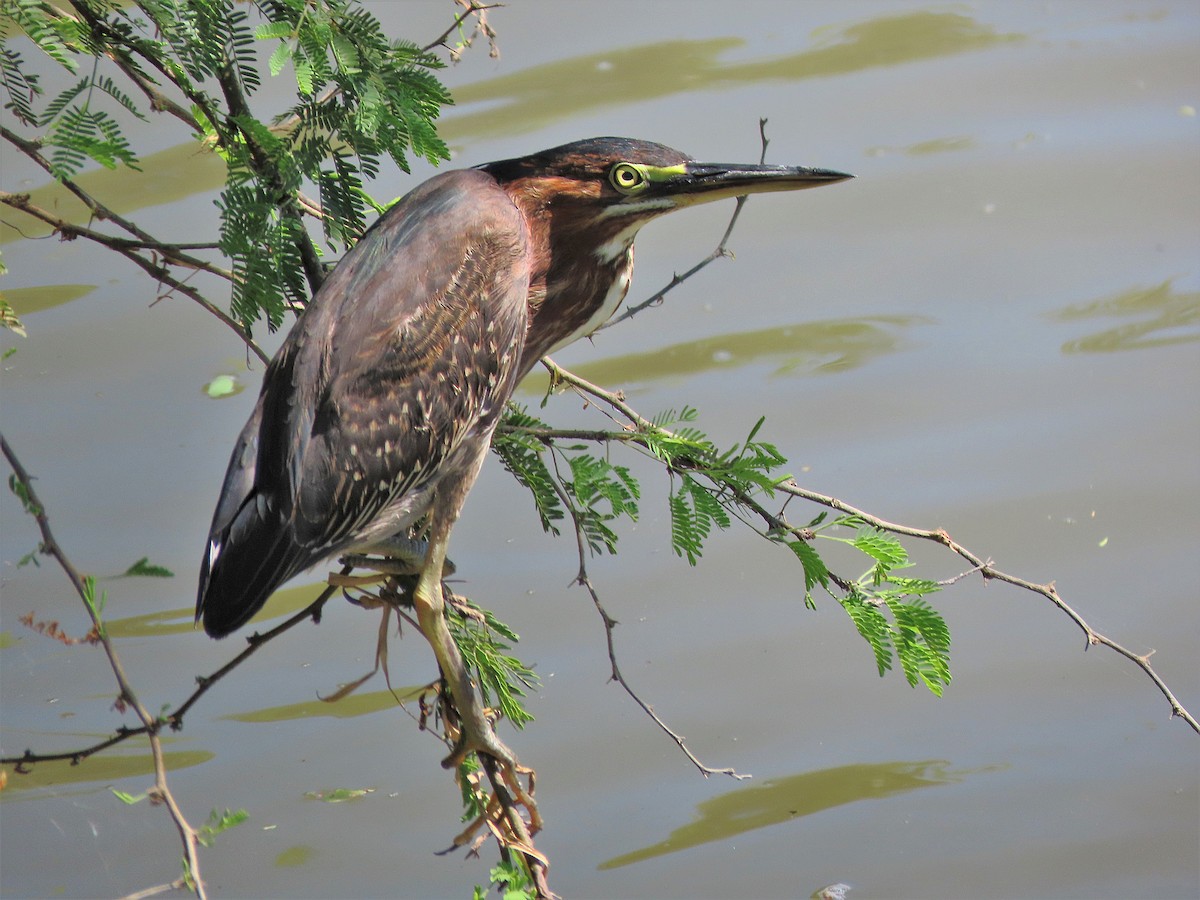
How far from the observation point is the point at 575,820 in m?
3.47

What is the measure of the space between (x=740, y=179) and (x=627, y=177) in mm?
175

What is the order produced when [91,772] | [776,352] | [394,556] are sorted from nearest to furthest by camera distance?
[394,556] → [91,772] → [776,352]

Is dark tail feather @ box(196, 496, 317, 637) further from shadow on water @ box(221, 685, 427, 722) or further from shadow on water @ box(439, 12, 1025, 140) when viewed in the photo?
shadow on water @ box(439, 12, 1025, 140)

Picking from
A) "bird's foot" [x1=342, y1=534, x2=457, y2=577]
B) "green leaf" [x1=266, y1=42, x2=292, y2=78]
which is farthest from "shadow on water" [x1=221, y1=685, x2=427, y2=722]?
"green leaf" [x1=266, y1=42, x2=292, y2=78]

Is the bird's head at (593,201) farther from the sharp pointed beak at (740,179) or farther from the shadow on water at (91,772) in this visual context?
the shadow on water at (91,772)

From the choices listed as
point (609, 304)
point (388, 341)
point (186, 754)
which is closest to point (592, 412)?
point (186, 754)

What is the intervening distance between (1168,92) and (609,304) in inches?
142

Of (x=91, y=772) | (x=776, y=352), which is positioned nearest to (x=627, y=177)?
(x=91, y=772)

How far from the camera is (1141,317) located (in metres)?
4.52

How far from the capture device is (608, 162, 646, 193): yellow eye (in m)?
2.13

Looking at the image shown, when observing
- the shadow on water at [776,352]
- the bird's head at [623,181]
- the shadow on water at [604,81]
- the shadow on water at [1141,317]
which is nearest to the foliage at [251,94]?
the bird's head at [623,181]

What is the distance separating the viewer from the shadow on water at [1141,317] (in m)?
4.45

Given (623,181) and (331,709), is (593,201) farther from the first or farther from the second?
(331,709)

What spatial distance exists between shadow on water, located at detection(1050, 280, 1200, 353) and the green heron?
8.72ft
